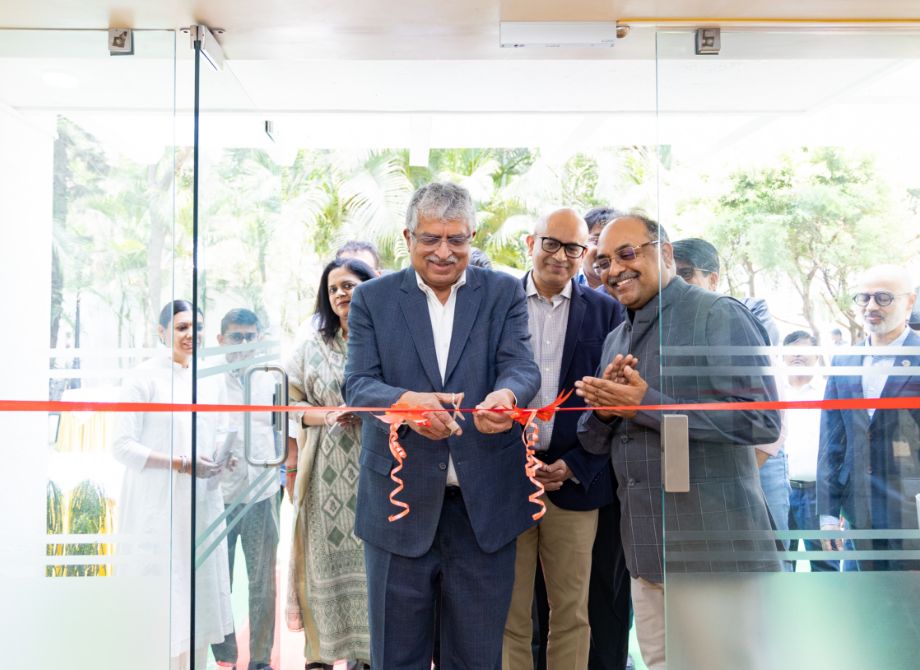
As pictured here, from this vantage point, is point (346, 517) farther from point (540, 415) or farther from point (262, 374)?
point (540, 415)

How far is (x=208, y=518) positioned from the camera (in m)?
2.63

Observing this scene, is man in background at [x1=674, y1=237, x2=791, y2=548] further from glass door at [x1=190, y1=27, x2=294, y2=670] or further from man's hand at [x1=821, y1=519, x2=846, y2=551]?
glass door at [x1=190, y1=27, x2=294, y2=670]

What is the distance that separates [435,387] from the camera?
2576mm

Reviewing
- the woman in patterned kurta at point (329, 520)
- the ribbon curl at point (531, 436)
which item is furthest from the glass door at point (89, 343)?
the ribbon curl at point (531, 436)

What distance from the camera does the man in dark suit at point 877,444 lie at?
8.16ft

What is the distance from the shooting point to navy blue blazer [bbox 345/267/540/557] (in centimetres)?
252

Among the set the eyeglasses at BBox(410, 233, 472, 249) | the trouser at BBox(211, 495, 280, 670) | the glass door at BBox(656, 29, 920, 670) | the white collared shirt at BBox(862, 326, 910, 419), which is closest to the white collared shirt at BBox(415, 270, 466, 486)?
the eyeglasses at BBox(410, 233, 472, 249)

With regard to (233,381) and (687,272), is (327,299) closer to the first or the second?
(233,381)

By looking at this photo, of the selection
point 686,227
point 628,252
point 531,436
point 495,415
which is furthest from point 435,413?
point 686,227

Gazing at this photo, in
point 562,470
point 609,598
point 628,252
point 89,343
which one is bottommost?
point 609,598

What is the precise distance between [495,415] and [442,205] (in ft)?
2.30

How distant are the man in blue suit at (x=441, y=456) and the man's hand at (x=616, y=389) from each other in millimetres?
176

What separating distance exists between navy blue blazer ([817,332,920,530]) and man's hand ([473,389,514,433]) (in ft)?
3.24

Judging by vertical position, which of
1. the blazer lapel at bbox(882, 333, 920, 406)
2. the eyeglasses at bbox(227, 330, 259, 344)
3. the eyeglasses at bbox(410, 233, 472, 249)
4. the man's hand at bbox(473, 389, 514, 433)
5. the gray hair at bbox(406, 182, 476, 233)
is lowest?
the man's hand at bbox(473, 389, 514, 433)
